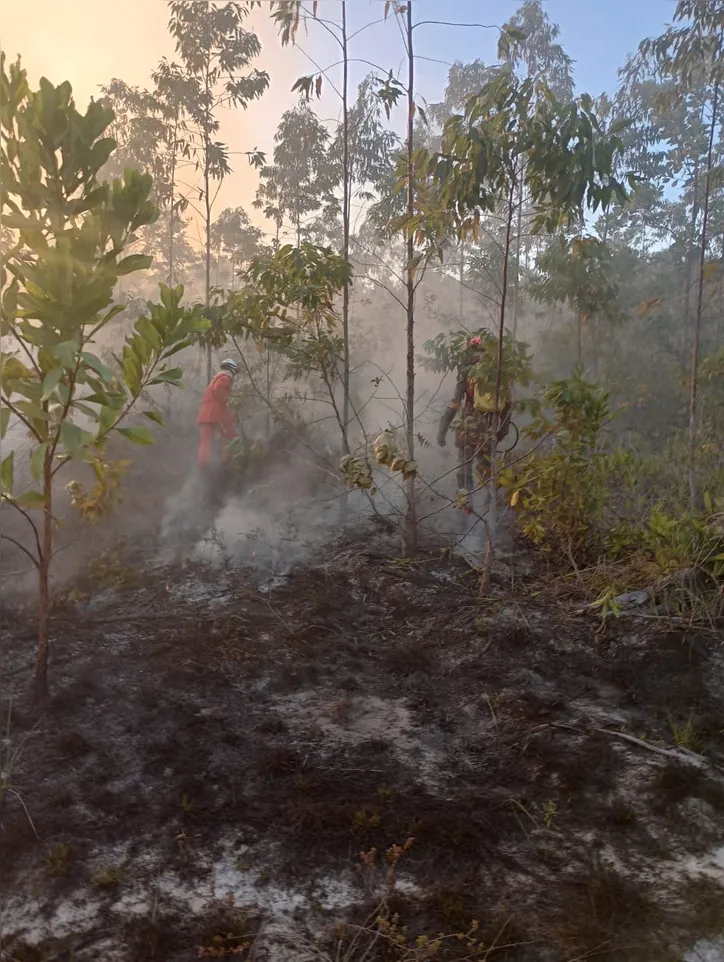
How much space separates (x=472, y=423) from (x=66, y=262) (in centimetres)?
301

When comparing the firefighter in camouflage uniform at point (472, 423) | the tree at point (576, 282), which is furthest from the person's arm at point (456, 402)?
the tree at point (576, 282)

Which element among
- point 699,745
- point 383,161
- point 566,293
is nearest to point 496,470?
point 699,745

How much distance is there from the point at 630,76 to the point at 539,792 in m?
8.56

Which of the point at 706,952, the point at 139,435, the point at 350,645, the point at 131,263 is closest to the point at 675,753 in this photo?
the point at 706,952

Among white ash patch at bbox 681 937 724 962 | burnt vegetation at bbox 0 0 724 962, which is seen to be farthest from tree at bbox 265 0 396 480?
white ash patch at bbox 681 937 724 962

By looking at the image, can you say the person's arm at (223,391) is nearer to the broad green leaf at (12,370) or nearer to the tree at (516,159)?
the tree at (516,159)

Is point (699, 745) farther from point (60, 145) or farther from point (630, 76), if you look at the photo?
point (630, 76)

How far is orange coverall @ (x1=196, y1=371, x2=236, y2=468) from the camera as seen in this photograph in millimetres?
6316

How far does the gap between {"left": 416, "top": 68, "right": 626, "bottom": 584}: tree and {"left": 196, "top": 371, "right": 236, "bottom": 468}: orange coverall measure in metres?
2.87

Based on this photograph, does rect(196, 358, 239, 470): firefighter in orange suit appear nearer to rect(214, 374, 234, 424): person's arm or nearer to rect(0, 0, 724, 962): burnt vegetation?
rect(214, 374, 234, 424): person's arm

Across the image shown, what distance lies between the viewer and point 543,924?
75.8 inches

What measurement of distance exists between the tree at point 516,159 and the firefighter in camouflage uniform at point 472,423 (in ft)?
1.87

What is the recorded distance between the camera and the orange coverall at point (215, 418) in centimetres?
632

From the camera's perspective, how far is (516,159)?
153 inches
